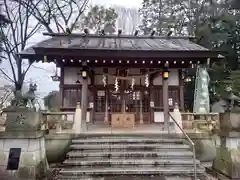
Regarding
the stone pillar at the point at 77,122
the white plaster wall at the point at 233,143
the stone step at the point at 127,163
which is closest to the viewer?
the white plaster wall at the point at 233,143

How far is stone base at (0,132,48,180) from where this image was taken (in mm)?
5031

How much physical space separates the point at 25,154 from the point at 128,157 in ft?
9.56

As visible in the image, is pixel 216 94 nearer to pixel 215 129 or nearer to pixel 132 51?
pixel 215 129

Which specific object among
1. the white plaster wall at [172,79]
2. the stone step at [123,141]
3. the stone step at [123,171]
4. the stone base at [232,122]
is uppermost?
the white plaster wall at [172,79]

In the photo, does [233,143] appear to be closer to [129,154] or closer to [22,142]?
[129,154]

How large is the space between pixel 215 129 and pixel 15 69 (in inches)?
626

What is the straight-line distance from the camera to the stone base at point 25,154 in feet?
16.5

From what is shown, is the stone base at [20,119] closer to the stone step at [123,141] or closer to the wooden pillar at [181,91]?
the stone step at [123,141]

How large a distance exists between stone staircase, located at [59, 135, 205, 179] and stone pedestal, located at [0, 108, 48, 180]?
830mm

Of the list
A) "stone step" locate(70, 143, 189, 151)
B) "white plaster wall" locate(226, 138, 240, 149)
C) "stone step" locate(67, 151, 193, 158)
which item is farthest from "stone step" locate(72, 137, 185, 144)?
"white plaster wall" locate(226, 138, 240, 149)

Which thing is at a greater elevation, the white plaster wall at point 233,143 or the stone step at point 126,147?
the white plaster wall at point 233,143

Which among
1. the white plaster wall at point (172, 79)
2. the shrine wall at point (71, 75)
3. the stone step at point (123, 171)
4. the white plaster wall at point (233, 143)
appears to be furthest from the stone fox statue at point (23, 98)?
the white plaster wall at point (172, 79)

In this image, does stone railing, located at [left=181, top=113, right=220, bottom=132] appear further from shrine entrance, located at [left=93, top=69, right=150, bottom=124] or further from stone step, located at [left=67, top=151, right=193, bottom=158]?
shrine entrance, located at [left=93, top=69, right=150, bottom=124]

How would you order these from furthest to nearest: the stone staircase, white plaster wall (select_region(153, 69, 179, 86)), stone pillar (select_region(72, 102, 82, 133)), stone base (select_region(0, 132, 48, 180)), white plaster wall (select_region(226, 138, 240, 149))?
white plaster wall (select_region(153, 69, 179, 86)) → stone pillar (select_region(72, 102, 82, 133)) → white plaster wall (select_region(226, 138, 240, 149)) → the stone staircase → stone base (select_region(0, 132, 48, 180))
